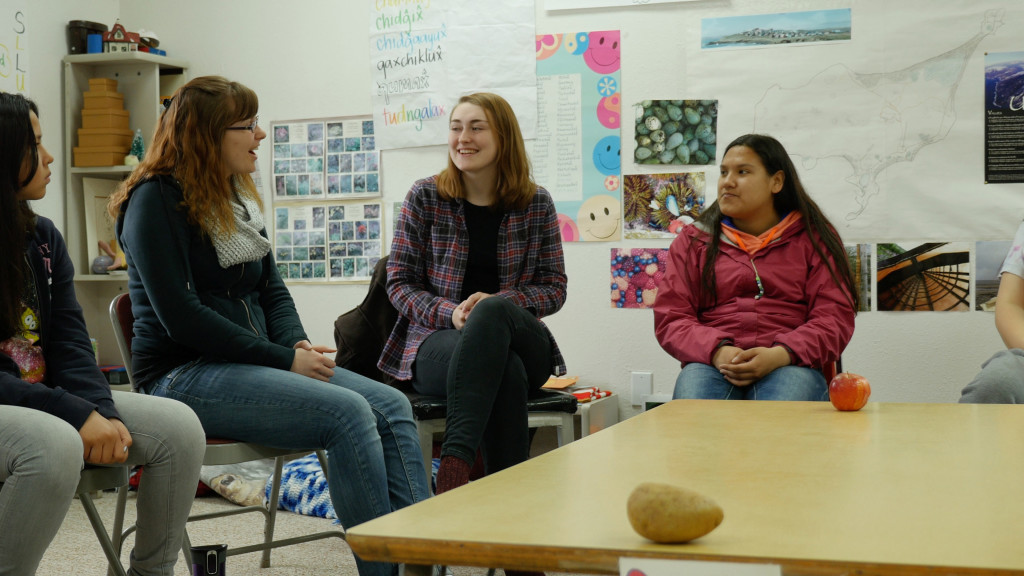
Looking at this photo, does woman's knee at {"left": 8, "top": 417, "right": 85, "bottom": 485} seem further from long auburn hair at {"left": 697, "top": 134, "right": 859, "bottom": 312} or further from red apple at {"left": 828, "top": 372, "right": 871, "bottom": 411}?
long auburn hair at {"left": 697, "top": 134, "right": 859, "bottom": 312}

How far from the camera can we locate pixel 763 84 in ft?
9.75

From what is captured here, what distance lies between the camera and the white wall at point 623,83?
287cm

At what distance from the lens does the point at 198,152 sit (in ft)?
6.47

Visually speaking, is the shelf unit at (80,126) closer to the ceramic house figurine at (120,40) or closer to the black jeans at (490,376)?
the ceramic house figurine at (120,40)

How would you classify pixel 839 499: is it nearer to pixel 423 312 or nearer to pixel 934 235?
pixel 423 312

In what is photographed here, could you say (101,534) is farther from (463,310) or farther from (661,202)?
(661,202)

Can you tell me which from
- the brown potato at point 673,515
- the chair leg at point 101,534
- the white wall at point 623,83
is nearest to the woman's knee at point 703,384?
the white wall at point 623,83

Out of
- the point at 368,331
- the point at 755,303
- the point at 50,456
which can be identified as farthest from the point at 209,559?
the point at 755,303

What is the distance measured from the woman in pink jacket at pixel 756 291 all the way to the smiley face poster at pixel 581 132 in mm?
686

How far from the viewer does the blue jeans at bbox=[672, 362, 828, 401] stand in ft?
6.89

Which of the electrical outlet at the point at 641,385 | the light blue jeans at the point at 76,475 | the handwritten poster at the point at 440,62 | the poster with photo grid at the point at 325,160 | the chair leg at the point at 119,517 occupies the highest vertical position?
the handwritten poster at the point at 440,62

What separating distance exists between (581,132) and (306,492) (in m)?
1.44

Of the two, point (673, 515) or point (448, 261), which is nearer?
point (673, 515)

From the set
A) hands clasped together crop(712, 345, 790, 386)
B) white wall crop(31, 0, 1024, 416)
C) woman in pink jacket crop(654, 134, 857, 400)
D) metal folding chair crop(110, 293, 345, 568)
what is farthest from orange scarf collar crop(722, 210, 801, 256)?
metal folding chair crop(110, 293, 345, 568)
